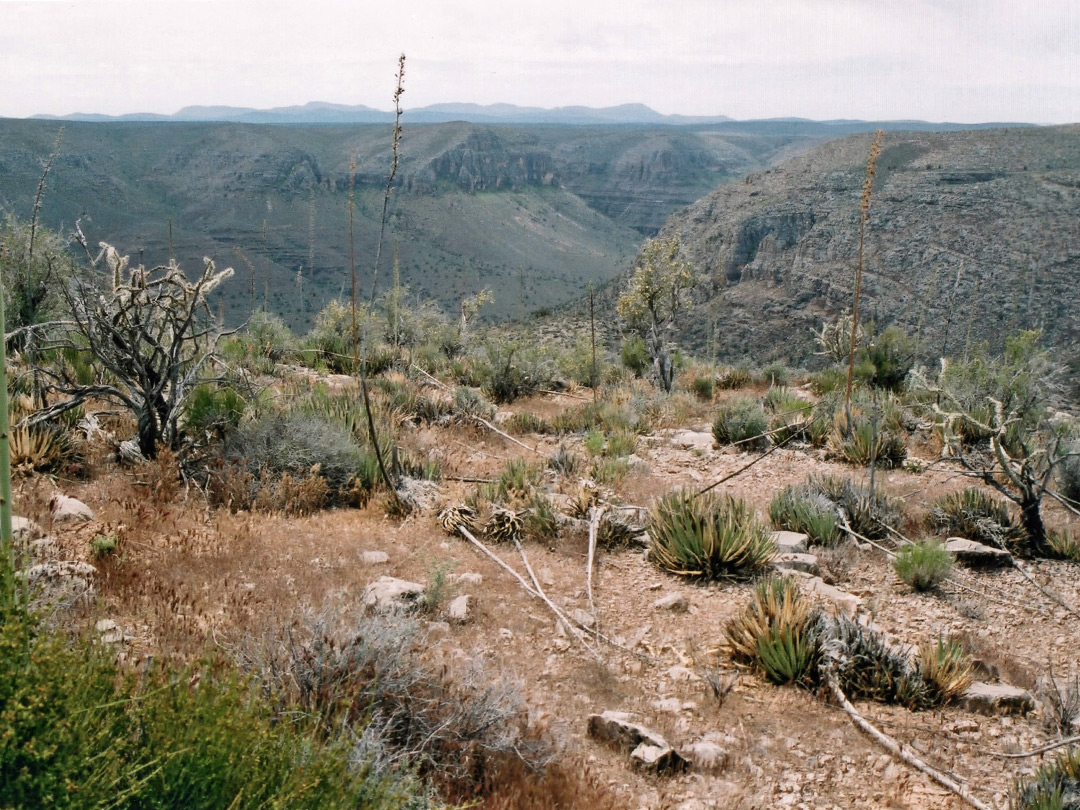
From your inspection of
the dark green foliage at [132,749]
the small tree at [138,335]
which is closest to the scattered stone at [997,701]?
the dark green foliage at [132,749]

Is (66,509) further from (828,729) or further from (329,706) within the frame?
(828,729)

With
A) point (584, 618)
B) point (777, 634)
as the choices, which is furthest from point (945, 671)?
point (584, 618)

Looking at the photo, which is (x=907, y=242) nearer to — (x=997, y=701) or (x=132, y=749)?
(x=997, y=701)

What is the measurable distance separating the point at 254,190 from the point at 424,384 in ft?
289

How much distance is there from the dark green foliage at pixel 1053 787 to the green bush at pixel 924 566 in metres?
2.22

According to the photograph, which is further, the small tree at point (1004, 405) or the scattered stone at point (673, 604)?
the small tree at point (1004, 405)

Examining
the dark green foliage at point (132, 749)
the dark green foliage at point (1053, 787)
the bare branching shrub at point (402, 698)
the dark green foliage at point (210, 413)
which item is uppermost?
the dark green foliage at point (132, 749)

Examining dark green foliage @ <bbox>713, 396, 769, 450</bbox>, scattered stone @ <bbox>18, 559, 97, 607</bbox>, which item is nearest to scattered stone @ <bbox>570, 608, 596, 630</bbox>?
scattered stone @ <bbox>18, 559, 97, 607</bbox>

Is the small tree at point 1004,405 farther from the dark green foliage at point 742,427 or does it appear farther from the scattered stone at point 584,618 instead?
the scattered stone at point 584,618

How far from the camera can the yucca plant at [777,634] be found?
14.5 feet

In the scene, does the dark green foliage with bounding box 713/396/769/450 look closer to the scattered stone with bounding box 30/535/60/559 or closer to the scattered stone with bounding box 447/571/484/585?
the scattered stone with bounding box 447/571/484/585

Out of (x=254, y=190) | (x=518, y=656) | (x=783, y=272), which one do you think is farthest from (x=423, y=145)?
(x=518, y=656)

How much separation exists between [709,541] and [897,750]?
221 cm

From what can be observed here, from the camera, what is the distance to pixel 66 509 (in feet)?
16.9
